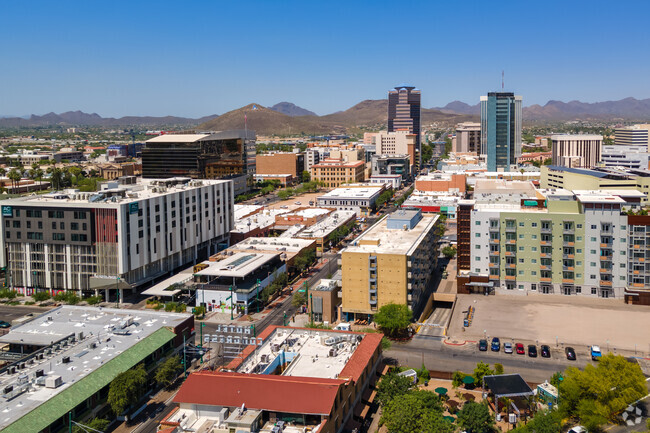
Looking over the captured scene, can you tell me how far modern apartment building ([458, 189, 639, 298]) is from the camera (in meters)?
60.2

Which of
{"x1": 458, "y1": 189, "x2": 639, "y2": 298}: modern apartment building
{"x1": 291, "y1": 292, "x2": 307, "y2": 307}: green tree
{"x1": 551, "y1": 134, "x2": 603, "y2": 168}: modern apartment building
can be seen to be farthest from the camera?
{"x1": 551, "y1": 134, "x2": 603, "y2": 168}: modern apartment building

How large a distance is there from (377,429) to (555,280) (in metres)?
34.7

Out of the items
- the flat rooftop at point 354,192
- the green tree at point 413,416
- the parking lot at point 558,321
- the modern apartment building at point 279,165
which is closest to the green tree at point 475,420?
the green tree at point 413,416

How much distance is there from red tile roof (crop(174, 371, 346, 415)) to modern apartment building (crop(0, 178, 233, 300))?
112 ft

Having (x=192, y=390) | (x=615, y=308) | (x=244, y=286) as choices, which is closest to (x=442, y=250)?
(x=615, y=308)

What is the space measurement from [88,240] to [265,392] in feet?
131

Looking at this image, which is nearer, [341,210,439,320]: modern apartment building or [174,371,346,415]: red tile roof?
[174,371,346,415]: red tile roof

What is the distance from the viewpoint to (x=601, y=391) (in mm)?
34406

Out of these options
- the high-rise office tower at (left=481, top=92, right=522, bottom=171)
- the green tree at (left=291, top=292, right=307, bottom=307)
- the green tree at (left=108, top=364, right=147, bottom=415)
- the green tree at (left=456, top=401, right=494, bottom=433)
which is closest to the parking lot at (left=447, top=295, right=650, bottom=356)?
the green tree at (left=291, top=292, right=307, bottom=307)

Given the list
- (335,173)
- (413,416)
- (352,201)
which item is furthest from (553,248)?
(335,173)

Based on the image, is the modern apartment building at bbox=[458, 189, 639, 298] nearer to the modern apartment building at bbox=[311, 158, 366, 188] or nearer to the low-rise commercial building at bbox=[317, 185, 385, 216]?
the low-rise commercial building at bbox=[317, 185, 385, 216]

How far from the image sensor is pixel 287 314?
58688 millimetres

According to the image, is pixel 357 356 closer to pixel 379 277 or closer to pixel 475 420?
pixel 475 420

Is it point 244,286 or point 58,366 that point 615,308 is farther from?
point 58,366
